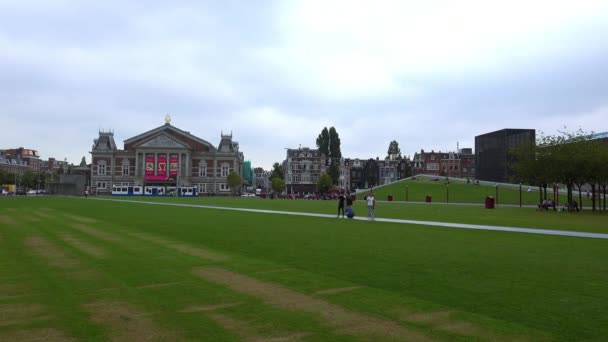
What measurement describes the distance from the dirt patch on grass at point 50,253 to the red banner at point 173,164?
334ft

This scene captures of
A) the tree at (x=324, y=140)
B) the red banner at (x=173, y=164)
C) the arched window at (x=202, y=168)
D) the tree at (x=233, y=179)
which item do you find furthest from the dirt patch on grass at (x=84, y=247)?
the tree at (x=324, y=140)

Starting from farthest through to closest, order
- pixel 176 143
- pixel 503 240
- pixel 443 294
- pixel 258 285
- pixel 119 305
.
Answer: pixel 176 143
pixel 503 240
pixel 258 285
pixel 443 294
pixel 119 305

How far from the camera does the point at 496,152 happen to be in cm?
9638

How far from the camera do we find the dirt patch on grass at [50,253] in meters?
12.3

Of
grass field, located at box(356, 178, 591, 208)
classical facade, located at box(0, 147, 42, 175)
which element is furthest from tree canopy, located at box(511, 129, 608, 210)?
classical facade, located at box(0, 147, 42, 175)

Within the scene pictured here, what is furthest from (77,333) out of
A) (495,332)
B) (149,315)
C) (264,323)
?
(495,332)

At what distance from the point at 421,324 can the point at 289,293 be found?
288 cm

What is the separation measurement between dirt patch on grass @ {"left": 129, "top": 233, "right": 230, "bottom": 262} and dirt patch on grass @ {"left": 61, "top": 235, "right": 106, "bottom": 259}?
2155 mm

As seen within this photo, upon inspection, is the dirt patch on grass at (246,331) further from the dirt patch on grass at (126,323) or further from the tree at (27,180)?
the tree at (27,180)

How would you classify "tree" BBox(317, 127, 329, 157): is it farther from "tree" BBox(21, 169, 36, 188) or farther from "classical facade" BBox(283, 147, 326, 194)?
"tree" BBox(21, 169, 36, 188)

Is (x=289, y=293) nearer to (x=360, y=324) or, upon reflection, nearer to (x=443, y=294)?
(x=360, y=324)

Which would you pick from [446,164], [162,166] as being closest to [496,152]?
[446,164]

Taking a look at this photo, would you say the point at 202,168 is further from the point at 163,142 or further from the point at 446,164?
the point at 446,164

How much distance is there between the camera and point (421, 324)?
7.18 meters
